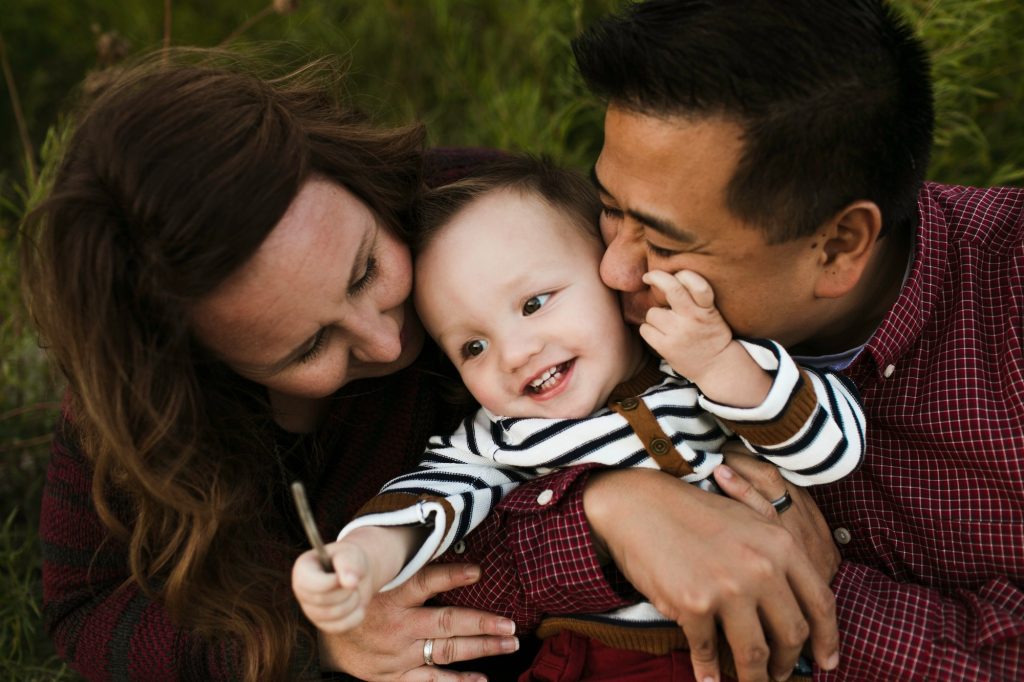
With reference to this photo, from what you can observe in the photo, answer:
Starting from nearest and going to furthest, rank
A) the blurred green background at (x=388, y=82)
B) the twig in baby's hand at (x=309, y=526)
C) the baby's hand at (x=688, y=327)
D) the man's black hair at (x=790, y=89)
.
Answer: the twig in baby's hand at (x=309, y=526) < the man's black hair at (x=790, y=89) < the baby's hand at (x=688, y=327) < the blurred green background at (x=388, y=82)

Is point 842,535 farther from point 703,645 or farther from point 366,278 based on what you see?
point 366,278

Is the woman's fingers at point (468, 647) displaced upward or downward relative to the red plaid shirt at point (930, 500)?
downward

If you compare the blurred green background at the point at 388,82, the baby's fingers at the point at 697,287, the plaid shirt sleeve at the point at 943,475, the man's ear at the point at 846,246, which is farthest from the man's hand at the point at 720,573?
the blurred green background at the point at 388,82

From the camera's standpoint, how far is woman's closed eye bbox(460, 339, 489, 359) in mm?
1948

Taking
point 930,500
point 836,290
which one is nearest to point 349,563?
point 836,290

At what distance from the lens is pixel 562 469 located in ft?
6.19

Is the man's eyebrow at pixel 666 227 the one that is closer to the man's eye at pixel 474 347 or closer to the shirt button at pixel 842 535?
the man's eye at pixel 474 347

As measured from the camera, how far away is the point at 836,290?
1.80 meters

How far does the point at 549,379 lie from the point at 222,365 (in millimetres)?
676

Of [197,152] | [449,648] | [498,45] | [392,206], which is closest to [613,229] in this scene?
[392,206]

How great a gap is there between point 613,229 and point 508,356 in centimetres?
35

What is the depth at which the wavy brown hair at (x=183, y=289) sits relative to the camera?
1.64m

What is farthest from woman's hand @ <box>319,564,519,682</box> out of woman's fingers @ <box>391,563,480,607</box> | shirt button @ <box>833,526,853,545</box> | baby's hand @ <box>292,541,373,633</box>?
shirt button @ <box>833,526,853,545</box>

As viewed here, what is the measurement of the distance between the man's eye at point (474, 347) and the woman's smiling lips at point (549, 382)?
0.14 meters
